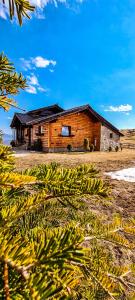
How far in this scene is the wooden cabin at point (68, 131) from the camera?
101 ft

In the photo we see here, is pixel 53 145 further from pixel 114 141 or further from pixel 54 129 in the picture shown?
pixel 114 141

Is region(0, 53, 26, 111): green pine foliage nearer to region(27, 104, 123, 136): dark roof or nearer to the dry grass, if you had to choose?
the dry grass

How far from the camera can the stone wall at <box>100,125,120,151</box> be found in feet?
113

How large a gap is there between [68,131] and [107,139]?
20.6 feet

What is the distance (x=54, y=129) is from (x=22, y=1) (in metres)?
29.6

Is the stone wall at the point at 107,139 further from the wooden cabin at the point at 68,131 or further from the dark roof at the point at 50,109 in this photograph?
the dark roof at the point at 50,109

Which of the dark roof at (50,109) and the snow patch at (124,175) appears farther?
the dark roof at (50,109)

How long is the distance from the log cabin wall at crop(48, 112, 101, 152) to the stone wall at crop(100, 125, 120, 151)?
0.68 m

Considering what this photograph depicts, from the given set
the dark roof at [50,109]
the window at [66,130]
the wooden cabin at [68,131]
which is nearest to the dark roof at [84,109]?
the wooden cabin at [68,131]

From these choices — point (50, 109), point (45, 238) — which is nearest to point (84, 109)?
point (50, 109)

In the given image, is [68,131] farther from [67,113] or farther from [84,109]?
[84,109]

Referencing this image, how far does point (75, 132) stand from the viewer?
32.9 meters

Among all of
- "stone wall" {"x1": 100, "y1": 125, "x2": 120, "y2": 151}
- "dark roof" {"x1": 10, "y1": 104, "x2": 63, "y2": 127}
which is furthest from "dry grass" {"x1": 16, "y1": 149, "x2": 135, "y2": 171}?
"dark roof" {"x1": 10, "y1": 104, "x2": 63, "y2": 127}

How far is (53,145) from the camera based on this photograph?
30891 millimetres
